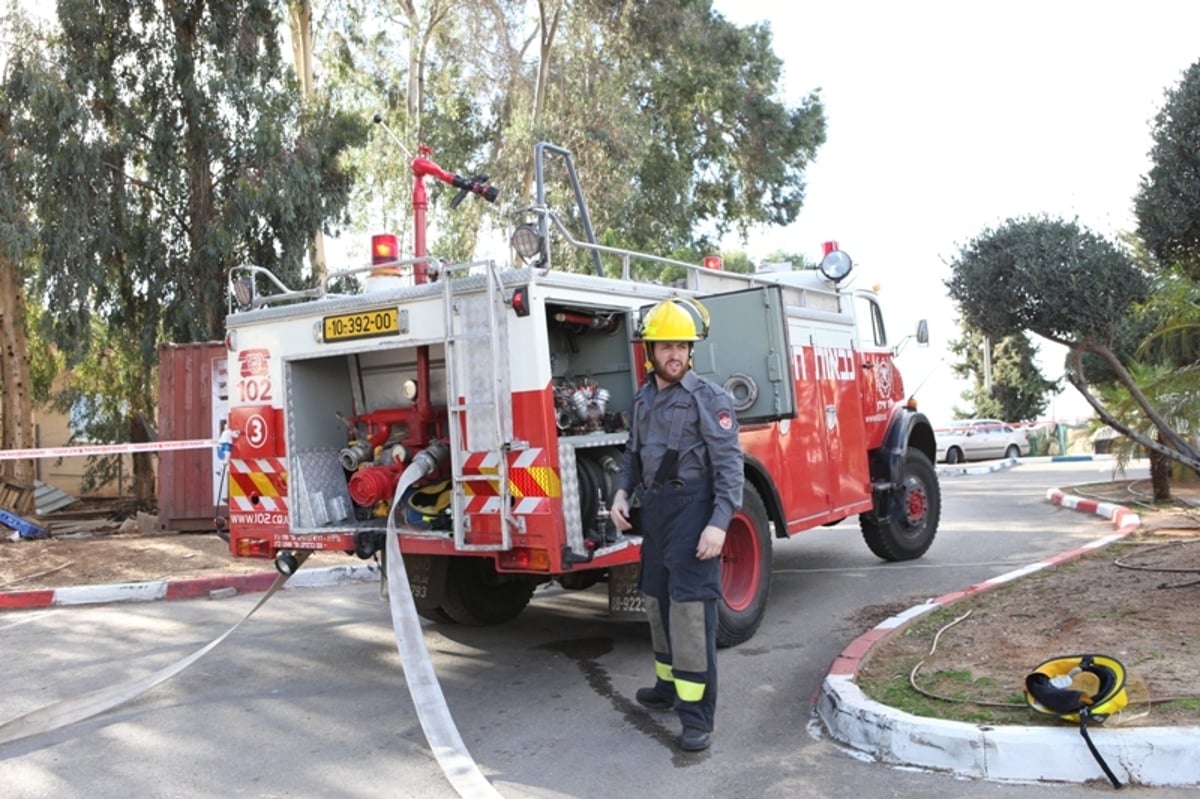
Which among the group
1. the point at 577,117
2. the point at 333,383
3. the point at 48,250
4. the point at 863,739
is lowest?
the point at 863,739

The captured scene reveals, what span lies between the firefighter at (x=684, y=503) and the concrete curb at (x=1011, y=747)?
2.32 feet

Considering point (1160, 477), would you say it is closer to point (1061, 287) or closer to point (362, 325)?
point (1061, 287)

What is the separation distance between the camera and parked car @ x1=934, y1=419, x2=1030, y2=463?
105ft

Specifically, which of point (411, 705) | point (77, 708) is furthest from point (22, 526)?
point (411, 705)

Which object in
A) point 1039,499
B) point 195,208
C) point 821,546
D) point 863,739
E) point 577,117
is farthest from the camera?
point 577,117

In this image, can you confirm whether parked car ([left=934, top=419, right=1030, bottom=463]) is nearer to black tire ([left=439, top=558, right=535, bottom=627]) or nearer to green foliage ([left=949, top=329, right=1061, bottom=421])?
green foliage ([left=949, top=329, right=1061, bottom=421])

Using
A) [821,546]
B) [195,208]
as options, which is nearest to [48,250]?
[195,208]

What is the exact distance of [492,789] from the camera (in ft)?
14.4

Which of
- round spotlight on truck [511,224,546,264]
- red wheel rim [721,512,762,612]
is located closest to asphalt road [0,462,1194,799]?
red wheel rim [721,512,762,612]

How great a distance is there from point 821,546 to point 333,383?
672 centimetres

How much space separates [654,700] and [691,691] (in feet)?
2.18

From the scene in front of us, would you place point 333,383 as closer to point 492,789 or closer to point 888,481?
point 492,789

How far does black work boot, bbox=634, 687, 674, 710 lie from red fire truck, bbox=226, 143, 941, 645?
79 cm

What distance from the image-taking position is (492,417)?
5.72 m
